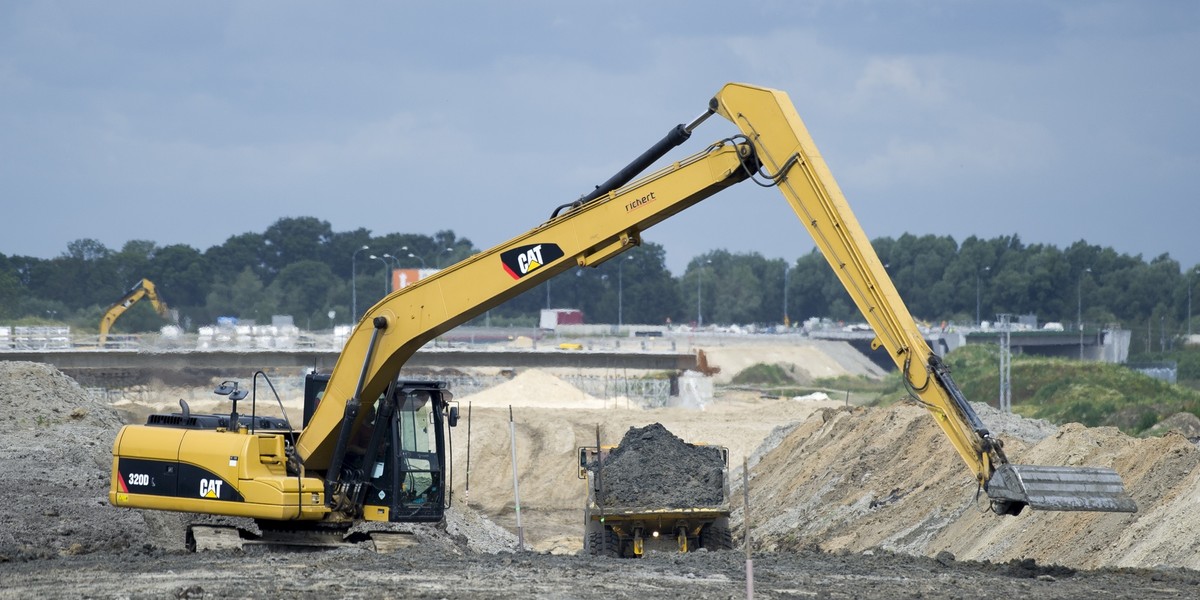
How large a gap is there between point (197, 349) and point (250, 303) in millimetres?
60415

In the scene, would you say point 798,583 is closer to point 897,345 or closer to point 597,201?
point 897,345

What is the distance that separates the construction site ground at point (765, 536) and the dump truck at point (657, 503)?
119 cm

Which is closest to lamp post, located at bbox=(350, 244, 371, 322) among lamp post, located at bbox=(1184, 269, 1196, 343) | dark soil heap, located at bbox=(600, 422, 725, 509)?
dark soil heap, located at bbox=(600, 422, 725, 509)

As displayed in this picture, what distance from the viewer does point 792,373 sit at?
83.4m

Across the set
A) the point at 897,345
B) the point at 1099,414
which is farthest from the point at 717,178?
the point at 1099,414

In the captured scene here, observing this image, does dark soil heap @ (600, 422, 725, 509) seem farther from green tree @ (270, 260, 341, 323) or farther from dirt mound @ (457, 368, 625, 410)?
Answer: green tree @ (270, 260, 341, 323)

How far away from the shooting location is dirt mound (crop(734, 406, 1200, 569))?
15391 millimetres

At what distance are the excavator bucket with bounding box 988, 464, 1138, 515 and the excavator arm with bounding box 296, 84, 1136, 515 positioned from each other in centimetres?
1

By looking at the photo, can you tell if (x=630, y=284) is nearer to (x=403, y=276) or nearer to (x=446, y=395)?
(x=403, y=276)

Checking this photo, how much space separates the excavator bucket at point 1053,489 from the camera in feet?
35.0

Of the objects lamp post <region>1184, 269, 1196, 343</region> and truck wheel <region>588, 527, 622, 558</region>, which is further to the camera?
lamp post <region>1184, 269, 1196, 343</region>

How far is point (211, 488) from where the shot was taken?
14.4 m

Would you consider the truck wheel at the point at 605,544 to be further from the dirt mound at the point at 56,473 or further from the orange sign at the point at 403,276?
the orange sign at the point at 403,276

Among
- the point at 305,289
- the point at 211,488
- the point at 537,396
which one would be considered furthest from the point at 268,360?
the point at 305,289
